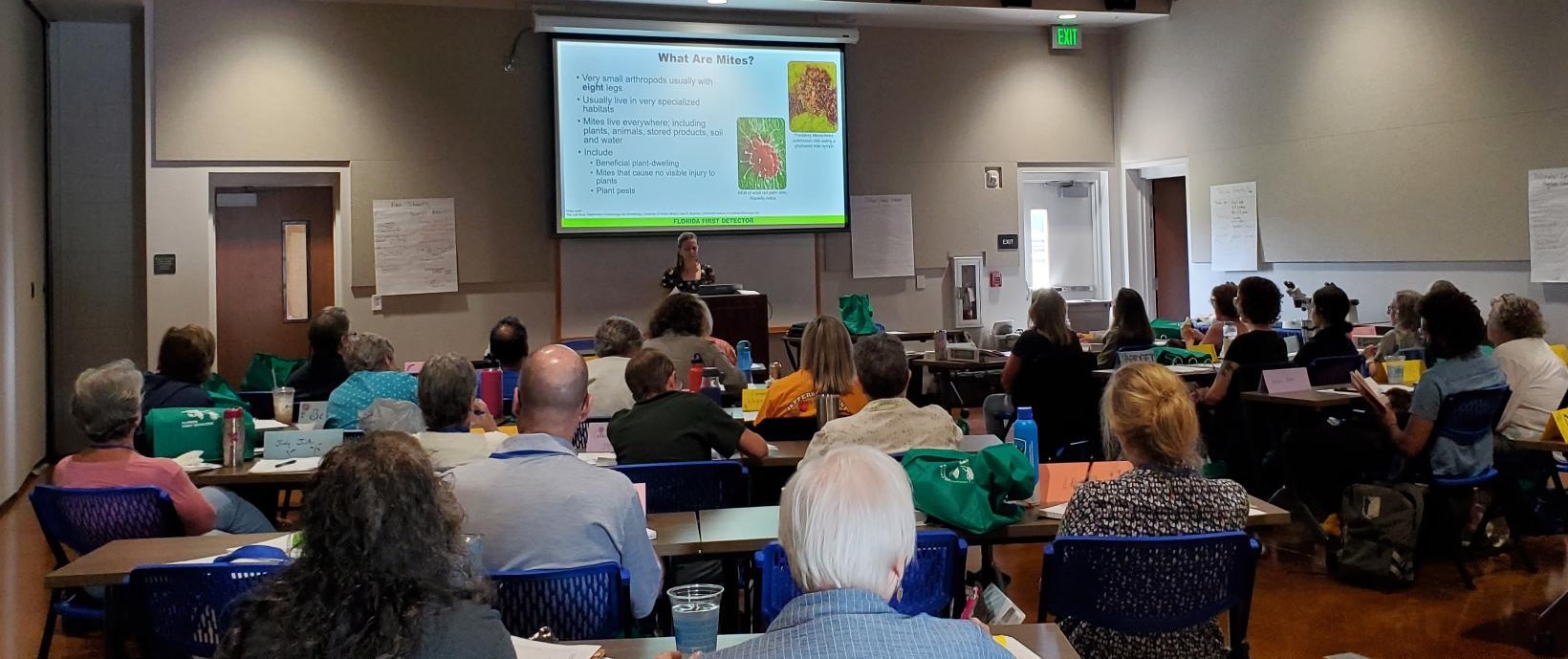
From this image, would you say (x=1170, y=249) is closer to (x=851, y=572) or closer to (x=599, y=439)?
(x=599, y=439)

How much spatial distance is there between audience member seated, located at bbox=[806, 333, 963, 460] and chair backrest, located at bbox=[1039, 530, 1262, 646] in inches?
31.5

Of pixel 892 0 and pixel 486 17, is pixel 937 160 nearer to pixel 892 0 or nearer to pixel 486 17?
pixel 892 0

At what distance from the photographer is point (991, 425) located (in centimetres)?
688

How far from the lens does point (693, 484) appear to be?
3.53 m

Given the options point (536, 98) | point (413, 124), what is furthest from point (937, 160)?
point (413, 124)

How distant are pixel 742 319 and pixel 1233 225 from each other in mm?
4265

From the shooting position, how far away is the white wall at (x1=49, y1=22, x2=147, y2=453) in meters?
8.43

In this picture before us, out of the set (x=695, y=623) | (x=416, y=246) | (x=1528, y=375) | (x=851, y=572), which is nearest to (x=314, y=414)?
(x=695, y=623)

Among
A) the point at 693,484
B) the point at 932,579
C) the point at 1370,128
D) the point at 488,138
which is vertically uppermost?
the point at 488,138

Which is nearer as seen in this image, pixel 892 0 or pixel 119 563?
pixel 119 563

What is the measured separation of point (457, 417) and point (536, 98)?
5.89 m

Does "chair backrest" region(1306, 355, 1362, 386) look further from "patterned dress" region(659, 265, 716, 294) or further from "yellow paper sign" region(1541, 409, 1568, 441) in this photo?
"patterned dress" region(659, 265, 716, 294)

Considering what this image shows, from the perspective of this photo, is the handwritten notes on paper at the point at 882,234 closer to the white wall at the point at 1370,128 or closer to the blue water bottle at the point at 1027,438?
the white wall at the point at 1370,128

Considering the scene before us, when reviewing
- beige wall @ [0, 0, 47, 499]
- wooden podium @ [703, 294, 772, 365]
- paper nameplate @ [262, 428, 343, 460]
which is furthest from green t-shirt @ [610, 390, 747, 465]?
beige wall @ [0, 0, 47, 499]
